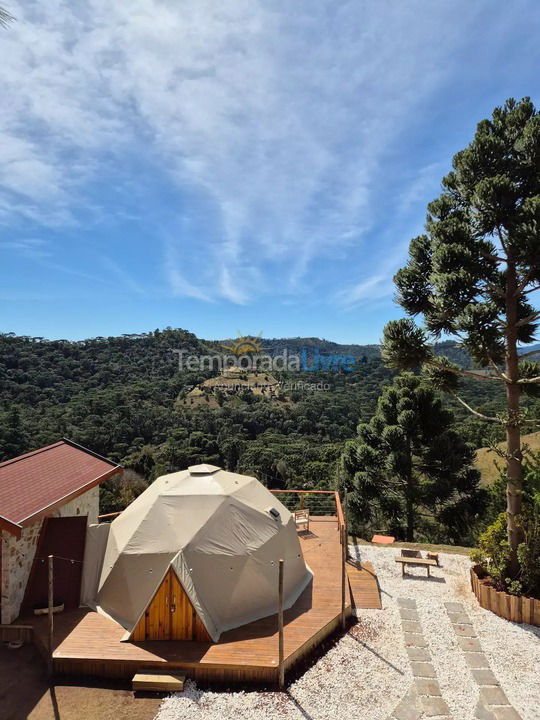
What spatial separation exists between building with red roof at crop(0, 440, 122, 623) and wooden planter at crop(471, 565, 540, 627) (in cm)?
811

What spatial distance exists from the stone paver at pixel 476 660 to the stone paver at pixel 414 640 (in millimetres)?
649

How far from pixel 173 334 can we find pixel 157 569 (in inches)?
3335

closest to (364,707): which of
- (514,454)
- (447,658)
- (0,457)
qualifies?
(447,658)

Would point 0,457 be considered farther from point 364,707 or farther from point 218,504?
point 364,707

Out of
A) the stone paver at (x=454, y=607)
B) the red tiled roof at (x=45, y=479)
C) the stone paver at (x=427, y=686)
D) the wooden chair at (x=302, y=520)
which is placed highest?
the red tiled roof at (x=45, y=479)

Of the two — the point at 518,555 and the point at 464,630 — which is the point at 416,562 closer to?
the point at 464,630

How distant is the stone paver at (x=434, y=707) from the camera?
5.41 meters

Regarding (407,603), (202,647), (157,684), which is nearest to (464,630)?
(407,603)

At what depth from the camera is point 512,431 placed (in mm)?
8469

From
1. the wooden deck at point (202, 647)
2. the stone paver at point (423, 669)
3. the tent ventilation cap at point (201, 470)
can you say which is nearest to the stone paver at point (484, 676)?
the stone paver at point (423, 669)

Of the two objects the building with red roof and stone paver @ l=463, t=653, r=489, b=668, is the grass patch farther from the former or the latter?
the building with red roof

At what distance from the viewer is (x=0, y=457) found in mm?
32969

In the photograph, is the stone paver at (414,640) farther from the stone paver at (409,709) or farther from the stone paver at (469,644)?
the stone paver at (409,709)

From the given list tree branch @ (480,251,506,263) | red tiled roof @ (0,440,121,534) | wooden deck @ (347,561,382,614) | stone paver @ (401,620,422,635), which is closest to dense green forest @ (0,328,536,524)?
red tiled roof @ (0,440,121,534)
